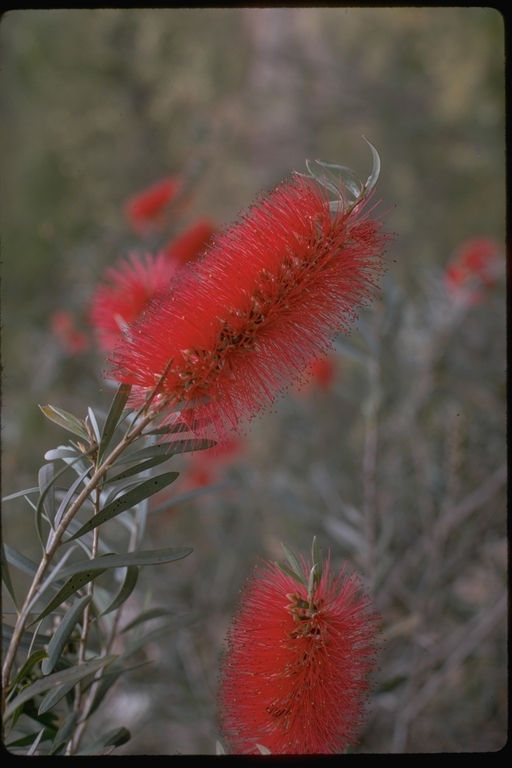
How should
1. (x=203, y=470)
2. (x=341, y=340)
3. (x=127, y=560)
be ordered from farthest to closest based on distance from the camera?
(x=203, y=470) → (x=341, y=340) → (x=127, y=560)

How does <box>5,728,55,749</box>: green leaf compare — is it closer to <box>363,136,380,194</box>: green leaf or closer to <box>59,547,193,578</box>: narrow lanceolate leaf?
<box>59,547,193,578</box>: narrow lanceolate leaf

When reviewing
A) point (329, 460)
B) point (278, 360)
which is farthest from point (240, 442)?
point (278, 360)

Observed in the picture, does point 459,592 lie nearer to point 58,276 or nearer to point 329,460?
point 329,460

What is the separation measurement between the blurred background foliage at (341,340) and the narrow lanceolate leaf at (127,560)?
11 centimetres

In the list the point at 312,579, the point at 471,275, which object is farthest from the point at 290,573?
the point at 471,275

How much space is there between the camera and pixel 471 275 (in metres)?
1.00

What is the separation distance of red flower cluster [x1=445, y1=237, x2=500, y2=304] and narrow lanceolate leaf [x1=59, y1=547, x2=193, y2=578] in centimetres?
75

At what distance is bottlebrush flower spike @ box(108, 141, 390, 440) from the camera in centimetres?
37

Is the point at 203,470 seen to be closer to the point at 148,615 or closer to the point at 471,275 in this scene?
the point at 471,275

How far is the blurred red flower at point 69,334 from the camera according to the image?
4.17ft

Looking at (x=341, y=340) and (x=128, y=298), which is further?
(x=341, y=340)

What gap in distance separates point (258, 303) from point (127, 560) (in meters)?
0.16

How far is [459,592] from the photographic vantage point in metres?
1.08

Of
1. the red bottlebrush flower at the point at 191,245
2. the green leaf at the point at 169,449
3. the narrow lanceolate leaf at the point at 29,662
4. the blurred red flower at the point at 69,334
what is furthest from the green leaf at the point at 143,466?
the blurred red flower at the point at 69,334
